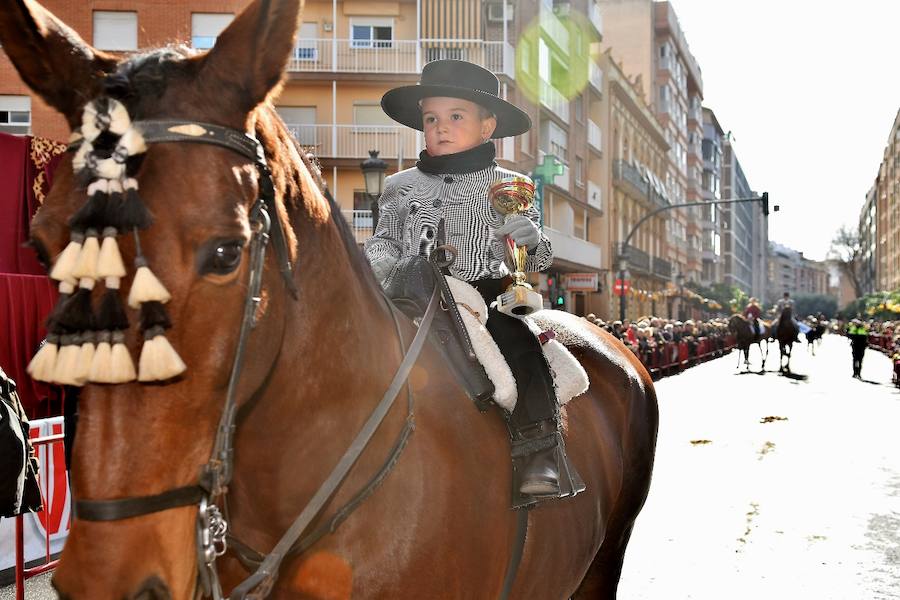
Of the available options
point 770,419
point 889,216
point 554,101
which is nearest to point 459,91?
point 770,419

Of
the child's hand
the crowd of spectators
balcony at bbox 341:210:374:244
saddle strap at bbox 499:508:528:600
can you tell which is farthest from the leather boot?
balcony at bbox 341:210:374:244

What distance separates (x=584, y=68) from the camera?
1598 inches

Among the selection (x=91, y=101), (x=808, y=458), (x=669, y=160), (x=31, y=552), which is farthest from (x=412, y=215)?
(x=669, y=160)

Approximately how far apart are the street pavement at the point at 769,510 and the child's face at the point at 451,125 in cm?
358

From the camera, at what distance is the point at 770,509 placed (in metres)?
7.98

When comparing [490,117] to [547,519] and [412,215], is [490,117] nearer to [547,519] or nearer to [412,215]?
[412,215]

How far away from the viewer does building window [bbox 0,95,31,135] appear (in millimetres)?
26047

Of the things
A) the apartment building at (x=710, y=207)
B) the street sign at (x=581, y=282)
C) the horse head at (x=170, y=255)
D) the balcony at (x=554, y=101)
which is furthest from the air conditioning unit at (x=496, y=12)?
the apartment building at (x=710, y=207)

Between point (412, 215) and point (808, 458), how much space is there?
30.5 feet

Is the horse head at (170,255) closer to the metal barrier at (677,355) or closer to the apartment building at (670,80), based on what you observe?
the metal barrier at (677,355)

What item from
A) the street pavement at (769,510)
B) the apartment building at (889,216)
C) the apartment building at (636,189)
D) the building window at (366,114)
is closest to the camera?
the street pavement at (769,510)

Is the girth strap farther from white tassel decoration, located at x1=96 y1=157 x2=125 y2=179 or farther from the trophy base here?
the trophy base

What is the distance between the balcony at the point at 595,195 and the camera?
4212 centimetres

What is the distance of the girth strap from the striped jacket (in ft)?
5.09
